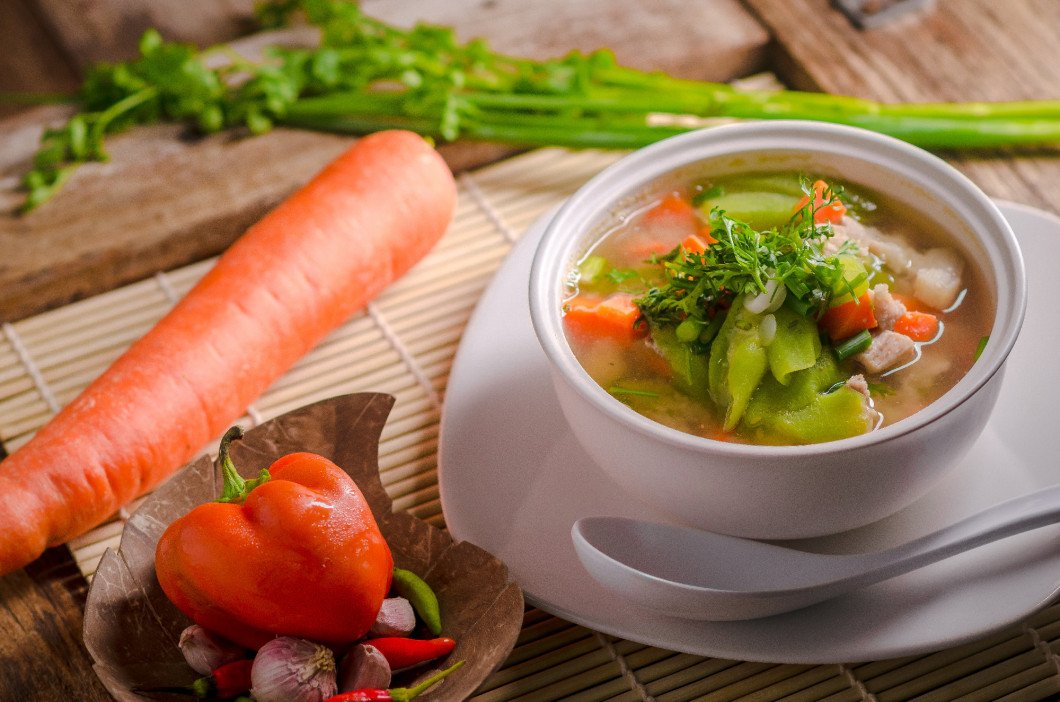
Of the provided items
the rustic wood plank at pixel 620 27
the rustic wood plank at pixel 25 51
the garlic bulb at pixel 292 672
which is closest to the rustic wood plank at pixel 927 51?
the rustic wood plank at pixel 620 27

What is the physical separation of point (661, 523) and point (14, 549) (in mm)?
1167

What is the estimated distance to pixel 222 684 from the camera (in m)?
1.34

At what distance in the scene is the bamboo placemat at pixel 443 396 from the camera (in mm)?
1461

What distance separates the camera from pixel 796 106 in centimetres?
237

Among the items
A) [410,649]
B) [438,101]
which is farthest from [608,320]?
[438,101]

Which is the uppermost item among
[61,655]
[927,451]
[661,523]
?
[927,451]

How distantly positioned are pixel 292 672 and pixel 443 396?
2.53 feet

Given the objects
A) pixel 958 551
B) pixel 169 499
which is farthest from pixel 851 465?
pixel 169 499

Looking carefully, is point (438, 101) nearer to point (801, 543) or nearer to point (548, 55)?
point (548, 55)

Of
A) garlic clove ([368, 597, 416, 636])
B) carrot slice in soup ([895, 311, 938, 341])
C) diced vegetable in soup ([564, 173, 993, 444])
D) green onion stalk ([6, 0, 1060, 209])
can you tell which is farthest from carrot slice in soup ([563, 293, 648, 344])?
green onion stalk ([6, 0, 1060, 209])

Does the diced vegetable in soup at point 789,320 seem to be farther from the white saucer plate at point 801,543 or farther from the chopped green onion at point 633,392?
the white saucer plate at point 801,543

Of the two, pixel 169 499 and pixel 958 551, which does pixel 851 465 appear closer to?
pixel 958 551

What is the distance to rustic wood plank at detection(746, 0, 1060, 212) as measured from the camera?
8.13 ft

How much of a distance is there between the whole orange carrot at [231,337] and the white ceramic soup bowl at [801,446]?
0.69m
